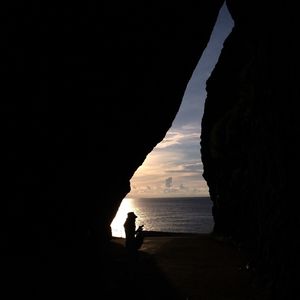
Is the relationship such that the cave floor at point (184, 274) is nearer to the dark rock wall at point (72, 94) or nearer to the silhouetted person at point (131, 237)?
the silhouetted person at point (131, 237)

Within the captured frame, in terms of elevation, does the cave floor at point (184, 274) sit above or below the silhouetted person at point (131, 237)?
below

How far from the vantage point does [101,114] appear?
32.9 feet

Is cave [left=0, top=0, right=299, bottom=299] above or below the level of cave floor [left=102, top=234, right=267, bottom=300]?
above

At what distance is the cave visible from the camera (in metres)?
7.38

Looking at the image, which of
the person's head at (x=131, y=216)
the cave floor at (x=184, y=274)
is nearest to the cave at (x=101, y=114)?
the cave floor at (x=184, y=274)

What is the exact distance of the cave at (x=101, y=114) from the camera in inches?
291

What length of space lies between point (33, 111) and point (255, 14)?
9448 mm

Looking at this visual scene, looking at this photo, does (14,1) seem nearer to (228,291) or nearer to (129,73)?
(129,73)

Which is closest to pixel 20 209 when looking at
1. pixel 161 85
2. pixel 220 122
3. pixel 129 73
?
pixel 129 73

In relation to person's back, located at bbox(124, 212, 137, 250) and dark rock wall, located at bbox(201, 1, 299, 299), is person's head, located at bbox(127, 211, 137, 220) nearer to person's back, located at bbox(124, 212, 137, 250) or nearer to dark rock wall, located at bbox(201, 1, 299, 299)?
person's back, located at bbox(124, 212, 137, 250)

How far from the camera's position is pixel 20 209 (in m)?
7.74

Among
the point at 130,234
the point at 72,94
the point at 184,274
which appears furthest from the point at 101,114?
the point at 184,274

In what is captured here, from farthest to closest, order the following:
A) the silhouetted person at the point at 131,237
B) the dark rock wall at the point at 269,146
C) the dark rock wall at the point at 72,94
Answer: the silhouetted person at the point at 131,237 → the dark rock wall at the point at 269,146 → the dark rock wall at the point at 72,94

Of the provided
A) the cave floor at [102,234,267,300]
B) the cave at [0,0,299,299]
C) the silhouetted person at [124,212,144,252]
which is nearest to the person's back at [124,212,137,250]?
the silhouetted person at [124,212,144,252]
